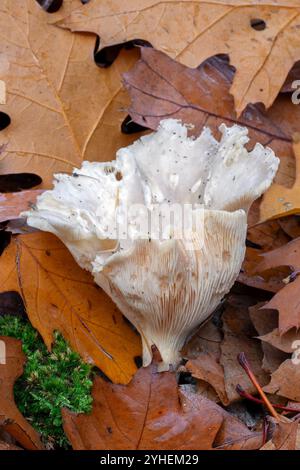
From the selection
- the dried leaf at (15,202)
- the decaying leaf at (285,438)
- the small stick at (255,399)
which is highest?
the dried leaf at (15,202)

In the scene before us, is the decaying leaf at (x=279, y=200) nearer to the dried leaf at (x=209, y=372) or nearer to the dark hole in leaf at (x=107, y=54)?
the dried leaf at (x=209, y=372)

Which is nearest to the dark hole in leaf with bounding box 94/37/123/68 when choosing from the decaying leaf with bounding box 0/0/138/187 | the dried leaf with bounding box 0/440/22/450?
the decaying leaf with bounding box 0/0/138/187

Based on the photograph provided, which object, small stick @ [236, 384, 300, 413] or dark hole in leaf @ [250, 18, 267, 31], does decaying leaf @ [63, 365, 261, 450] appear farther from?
dark hole in leaf @ [250, 18, 267, 31]

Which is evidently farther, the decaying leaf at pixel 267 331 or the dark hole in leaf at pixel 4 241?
the dark hole in leaf at pixel 4 241

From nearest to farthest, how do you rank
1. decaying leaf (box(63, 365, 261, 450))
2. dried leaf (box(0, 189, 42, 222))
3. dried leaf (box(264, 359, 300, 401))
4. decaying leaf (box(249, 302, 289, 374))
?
1. decaying leaf (box(63, 365, 261, 450))
2. dried leaf (box(264, 359, 300, 401))
3. decaying leaf (box(249, 302, 289, 374))
4. dried leaf (box(0, 189, 42, 222))

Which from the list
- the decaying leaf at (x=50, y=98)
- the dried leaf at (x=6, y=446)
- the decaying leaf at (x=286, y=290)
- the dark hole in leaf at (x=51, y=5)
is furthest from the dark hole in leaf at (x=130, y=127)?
the dried leaf at (x=6, y=446)

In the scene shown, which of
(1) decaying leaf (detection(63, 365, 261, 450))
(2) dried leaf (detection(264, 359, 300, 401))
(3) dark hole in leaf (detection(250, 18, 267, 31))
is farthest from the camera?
(3) dark hole in leaf (detection(250, 18, 267, 31))

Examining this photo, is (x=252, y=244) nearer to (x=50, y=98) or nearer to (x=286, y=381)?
(x=286, y=381)

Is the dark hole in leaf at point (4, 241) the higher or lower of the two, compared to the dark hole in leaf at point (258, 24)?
lower
